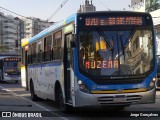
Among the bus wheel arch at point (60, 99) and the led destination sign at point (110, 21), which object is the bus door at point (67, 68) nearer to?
the bus wheel arch at point (60, 99)

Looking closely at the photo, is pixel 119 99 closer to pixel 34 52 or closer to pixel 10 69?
pixel 34 52

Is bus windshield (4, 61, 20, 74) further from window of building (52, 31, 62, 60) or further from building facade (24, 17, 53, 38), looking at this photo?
window of building (52, 31, 62, 60)

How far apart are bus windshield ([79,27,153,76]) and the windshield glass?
33.5m

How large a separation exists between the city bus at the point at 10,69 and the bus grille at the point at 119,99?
110 ft

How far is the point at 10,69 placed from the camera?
4547 centimetres

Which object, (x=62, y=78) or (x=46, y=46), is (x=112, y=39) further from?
(x=46, y=46)

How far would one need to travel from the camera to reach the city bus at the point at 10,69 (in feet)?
148

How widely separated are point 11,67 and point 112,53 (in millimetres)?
34286

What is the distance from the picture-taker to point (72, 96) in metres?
12.6

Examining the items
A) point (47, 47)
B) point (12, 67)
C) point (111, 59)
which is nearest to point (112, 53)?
point (111, 59)

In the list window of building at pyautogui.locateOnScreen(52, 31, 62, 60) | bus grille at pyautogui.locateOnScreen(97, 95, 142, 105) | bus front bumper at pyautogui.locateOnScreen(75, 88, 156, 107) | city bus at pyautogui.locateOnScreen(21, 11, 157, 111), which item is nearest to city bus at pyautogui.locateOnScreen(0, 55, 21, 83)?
window of building at pyautogui.locateOnScreen(52, 31, 62, 60)

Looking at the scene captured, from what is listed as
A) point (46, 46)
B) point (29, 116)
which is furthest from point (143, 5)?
point (29, 116)

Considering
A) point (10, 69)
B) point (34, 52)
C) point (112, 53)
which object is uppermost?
point (34, 52)

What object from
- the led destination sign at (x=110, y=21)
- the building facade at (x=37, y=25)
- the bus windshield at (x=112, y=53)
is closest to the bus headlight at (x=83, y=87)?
the bus windshield at (x=112, y=53)
